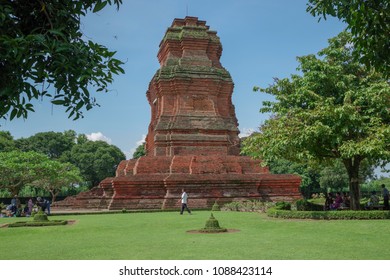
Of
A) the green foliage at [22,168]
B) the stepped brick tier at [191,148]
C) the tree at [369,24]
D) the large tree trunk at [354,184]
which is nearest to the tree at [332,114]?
the large tree trunk at [354,184]

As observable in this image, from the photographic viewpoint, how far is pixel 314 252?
8.80m

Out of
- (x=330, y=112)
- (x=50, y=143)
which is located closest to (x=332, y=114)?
(x=330, y=112)

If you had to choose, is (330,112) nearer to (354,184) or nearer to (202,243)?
(354,184)

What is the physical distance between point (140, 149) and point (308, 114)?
165ft

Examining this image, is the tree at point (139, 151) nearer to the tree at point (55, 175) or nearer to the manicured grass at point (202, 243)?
the tree at point (55, 175)

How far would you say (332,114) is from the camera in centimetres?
1645

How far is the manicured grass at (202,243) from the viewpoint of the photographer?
8.63 metres

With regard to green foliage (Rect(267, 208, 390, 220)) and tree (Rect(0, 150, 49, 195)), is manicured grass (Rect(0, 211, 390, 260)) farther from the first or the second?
tree (Rect(0, 150, 49, 195))

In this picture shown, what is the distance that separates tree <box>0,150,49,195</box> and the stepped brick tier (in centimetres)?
394

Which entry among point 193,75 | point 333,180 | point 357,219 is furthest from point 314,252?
point 333,180

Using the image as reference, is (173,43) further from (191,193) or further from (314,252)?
(314,252)

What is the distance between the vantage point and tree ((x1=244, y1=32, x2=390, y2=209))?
1642 cm

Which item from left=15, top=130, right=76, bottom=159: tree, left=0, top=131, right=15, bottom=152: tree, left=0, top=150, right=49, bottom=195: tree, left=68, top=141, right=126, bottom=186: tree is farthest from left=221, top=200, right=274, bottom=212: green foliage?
left=15, top=130, right=76, bottom=159: tree

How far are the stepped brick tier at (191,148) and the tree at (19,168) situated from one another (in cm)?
394
